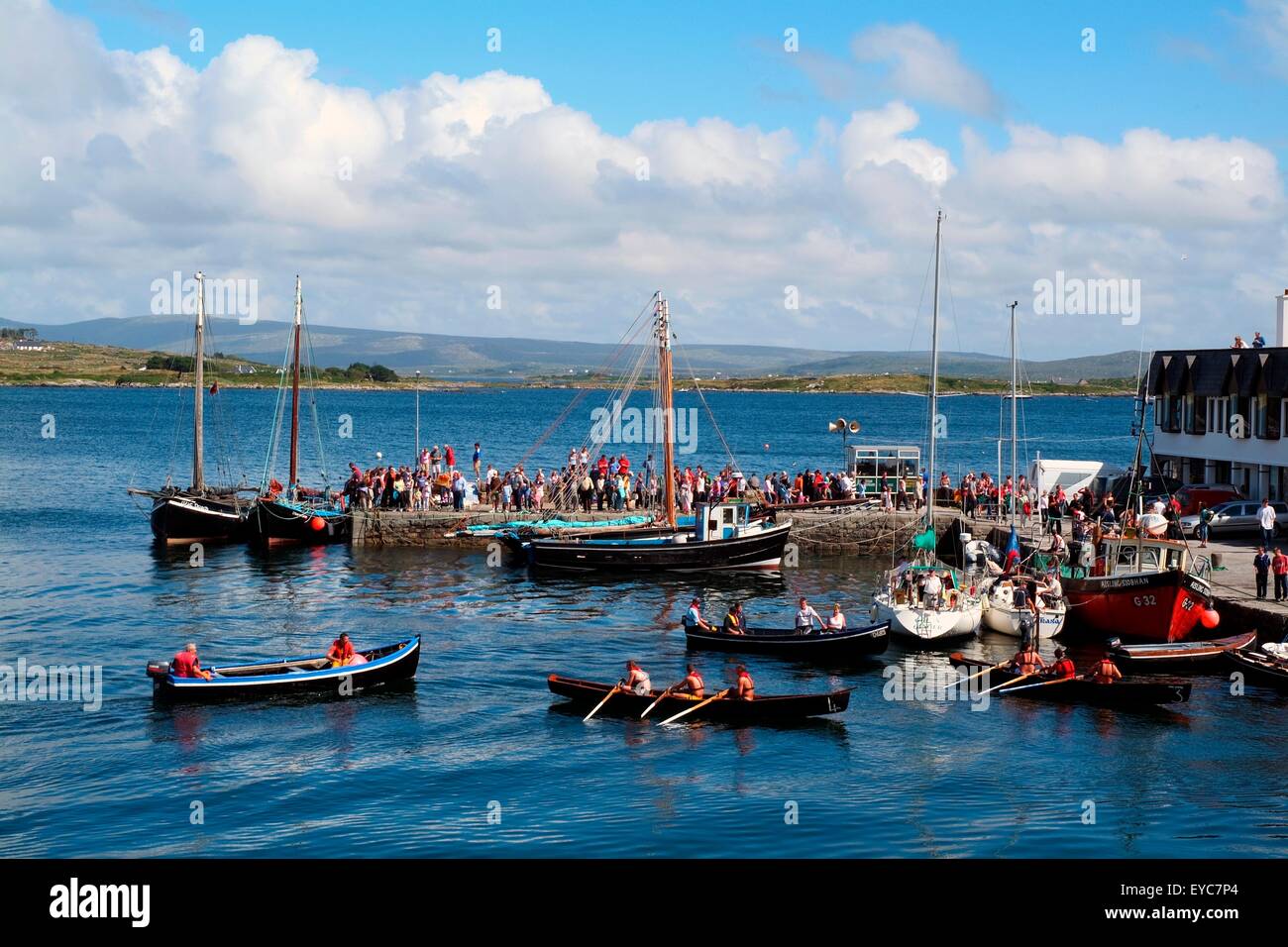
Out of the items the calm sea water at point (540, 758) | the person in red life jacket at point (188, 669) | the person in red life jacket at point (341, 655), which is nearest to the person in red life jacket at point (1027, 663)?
the calm sea water at point (540, 758)

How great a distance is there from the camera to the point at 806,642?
1421 inches

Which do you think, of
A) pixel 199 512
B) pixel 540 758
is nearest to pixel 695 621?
pixel 540 758

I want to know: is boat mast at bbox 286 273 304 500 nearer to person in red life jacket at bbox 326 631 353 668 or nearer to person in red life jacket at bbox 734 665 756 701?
person in red life jacket at bbox 326 631 353 668

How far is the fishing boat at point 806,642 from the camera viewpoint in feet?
118

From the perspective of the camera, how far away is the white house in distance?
52125 mm

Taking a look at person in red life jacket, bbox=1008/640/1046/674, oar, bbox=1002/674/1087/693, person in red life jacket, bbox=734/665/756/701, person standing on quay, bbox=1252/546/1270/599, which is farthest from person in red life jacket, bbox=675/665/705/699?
person standing on quay, bbox=1252/546/1270/599

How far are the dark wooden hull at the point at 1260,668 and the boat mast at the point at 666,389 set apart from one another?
913 inches

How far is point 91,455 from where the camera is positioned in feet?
344

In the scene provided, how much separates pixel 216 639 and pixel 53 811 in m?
14.8

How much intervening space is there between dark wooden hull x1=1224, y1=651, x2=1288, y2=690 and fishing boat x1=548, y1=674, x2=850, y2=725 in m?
11.0

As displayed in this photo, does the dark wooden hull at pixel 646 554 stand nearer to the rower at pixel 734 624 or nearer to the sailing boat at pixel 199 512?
the rower at pixel 734 624
